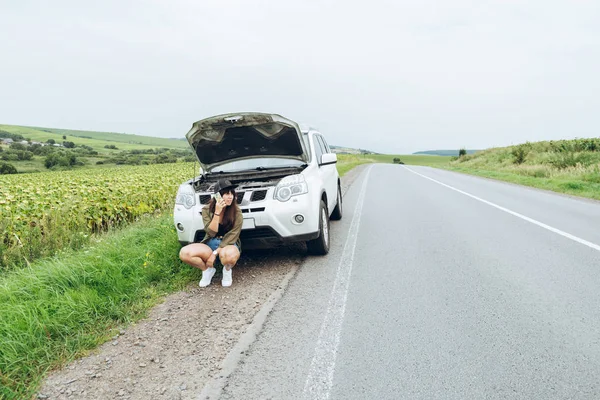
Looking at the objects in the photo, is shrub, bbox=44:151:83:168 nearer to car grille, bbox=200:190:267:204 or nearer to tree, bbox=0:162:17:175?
tree, bbox=0:162:17:175

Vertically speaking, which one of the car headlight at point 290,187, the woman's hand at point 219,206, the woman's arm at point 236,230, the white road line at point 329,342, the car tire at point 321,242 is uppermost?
the car headlight at point 290,187

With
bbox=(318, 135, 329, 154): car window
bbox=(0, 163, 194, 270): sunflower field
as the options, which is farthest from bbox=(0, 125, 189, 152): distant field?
bbox=(318, 135, 329, 154): car window

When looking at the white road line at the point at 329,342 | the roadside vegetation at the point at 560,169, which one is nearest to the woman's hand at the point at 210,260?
the white road line at the point at 329,342

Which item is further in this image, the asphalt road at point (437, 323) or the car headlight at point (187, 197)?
the car headlight at point (187, 197)

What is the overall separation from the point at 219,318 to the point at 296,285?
3.47 feet

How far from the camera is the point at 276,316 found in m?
3.64

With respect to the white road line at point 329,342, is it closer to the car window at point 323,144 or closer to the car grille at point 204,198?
the car grille at point 204,198

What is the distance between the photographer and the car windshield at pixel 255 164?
6.15 m

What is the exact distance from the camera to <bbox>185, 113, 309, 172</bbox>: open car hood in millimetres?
5238

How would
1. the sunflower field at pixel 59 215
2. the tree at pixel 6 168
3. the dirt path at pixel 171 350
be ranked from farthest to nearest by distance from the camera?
the tree at pixel 6 168
the sunflower field at pixel 59 215
the dirt path at pixel 171 350

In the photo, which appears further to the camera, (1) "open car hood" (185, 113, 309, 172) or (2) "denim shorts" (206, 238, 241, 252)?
(1) "open car hood" (185, 113, 309, 172)

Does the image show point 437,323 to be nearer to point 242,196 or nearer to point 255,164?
point 242,196

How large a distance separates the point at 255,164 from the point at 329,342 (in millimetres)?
3735

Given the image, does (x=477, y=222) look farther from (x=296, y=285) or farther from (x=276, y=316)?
(x=276, y=316)
